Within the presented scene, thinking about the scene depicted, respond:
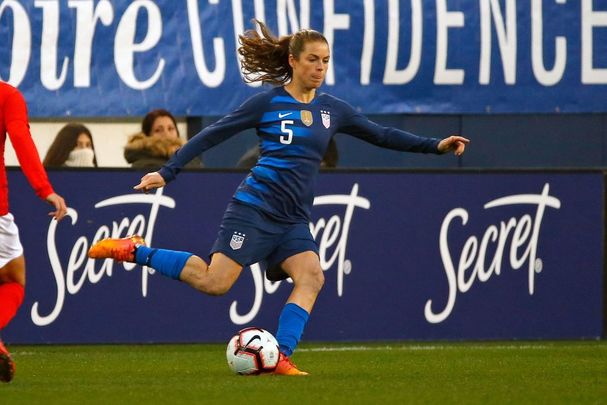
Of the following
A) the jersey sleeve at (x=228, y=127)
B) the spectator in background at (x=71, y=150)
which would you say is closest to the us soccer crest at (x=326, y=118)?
the jersey sleeve at (x=228, y=127)

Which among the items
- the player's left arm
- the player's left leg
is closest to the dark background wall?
the player's left arm

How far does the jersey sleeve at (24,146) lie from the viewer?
7.13 m

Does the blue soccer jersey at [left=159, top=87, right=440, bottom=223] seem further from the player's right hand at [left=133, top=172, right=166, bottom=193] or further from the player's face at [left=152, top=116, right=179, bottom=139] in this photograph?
the player's face at [left=152, top=116, right=179, bottom=139]

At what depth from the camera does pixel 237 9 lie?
11.4 metres

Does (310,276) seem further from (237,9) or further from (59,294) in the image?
(237,9)

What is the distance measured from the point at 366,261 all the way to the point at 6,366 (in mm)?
4267

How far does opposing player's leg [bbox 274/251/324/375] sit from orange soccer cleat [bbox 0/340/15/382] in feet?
4.41

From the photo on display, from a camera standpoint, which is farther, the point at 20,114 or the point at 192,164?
the point at 192,164

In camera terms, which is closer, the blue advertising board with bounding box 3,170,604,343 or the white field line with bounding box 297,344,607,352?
the white field line with bounding box 297,344,607,352

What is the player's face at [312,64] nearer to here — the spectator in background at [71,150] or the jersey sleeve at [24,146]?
the jersey sleeve at [24,146]

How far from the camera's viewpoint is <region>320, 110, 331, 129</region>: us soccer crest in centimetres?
777

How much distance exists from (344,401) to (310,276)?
1.42m

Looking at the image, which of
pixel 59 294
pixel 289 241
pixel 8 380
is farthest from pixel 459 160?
pixel 8 380

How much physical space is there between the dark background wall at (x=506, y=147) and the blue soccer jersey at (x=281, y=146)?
630 cm
